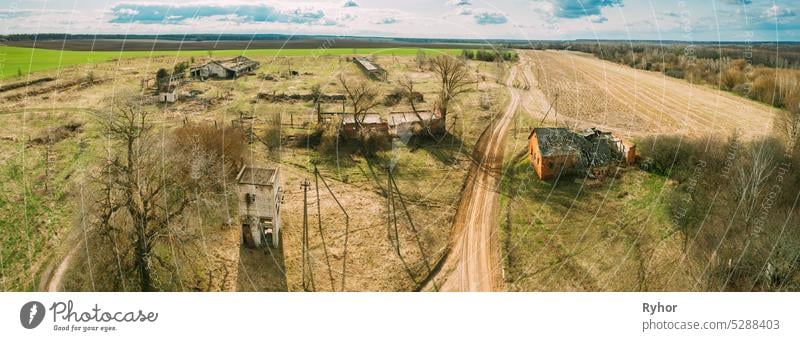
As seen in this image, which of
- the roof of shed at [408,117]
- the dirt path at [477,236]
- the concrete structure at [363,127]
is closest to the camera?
the dirt path at [477,236]

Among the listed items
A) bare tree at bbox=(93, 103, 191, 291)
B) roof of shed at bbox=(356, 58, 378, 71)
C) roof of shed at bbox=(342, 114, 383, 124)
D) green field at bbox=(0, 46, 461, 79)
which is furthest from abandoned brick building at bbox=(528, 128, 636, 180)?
roof of shed at bbox=(356, 58, 378, 71)

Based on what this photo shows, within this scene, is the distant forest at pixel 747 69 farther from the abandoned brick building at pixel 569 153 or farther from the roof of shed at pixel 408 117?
the roof of shed at pixel 408 117

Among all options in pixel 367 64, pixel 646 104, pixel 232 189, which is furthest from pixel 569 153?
pixel 367 64

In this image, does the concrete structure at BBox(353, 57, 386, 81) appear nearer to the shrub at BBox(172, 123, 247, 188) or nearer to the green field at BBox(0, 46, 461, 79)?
the green field at BBox(0, 46, 461, 79)

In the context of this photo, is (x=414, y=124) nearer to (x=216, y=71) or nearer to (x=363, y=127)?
(x=363, y=127)

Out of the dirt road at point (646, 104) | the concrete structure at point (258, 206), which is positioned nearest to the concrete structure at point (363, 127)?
the concrete structure at point (258, 206)
